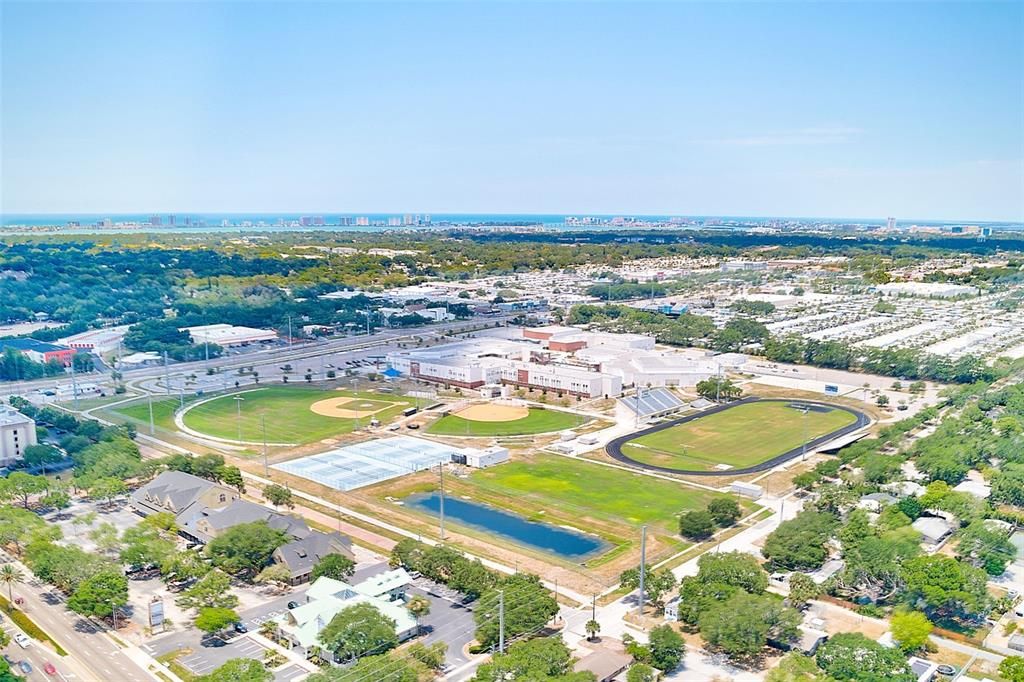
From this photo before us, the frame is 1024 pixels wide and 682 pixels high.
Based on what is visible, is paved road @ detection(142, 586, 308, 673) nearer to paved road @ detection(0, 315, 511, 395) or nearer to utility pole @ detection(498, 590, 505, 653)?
utility pole @ detection(498, 590, 505, 653)

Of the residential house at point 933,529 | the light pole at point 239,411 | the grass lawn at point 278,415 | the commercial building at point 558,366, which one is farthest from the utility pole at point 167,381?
the residential house at point 933,529

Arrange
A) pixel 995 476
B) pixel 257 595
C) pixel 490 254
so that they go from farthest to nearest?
pixel 490 254 → pixel 995 476 → pixel 257 595

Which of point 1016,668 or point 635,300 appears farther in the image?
point 635,300

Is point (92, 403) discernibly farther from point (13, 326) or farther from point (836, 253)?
point (836, 253)

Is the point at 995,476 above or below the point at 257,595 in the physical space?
above

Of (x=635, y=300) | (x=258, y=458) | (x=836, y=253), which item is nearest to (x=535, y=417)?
(x=258, y=458)

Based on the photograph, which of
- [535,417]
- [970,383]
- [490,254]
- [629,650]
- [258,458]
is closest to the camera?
[629,650]

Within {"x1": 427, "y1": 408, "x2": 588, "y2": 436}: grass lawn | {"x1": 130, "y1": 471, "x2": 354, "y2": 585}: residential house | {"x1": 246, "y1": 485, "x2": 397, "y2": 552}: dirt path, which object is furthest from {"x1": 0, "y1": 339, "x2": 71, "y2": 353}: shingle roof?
{"x1": 246, "y1": 485, "x2": 397, "y2": 552}: dirt path
